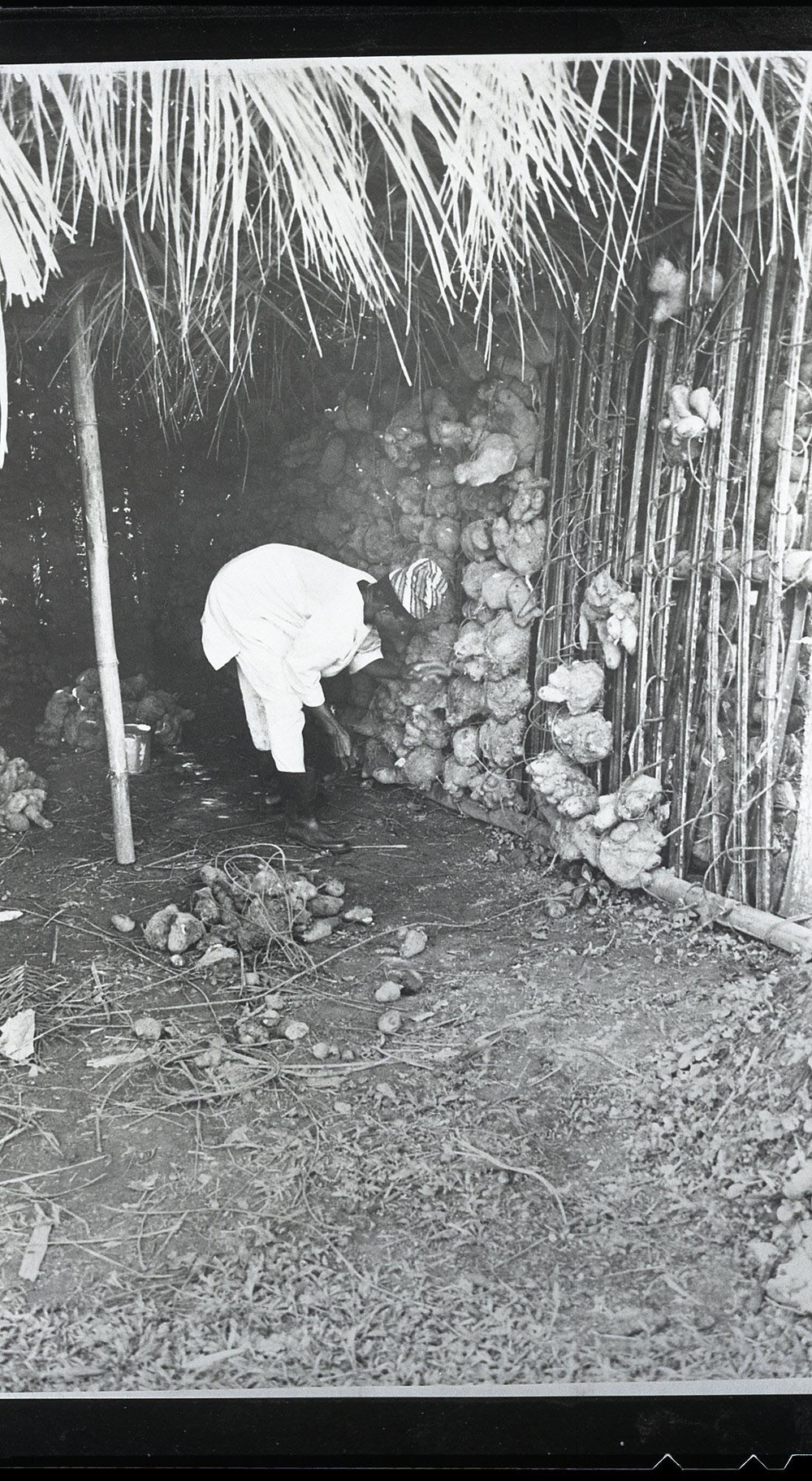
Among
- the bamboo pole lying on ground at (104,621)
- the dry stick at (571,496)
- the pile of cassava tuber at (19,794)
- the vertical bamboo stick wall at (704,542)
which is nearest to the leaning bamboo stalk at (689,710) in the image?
the vertical bamboo stick wall at (704,542)

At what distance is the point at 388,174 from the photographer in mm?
1687

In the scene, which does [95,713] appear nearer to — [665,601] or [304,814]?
[304,814]

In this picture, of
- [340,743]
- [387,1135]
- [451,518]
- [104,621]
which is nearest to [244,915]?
[340,743]

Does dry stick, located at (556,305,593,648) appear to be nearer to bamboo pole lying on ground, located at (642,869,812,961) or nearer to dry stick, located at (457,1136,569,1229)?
bamboo pole lying on ground, located at (642,869,812,961)

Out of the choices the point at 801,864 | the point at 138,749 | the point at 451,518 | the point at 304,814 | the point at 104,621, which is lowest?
the point at 801,864

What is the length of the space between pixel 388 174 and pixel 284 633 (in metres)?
0.92

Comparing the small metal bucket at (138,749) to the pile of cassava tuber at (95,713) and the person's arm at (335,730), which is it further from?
the person's arm at (335,730)

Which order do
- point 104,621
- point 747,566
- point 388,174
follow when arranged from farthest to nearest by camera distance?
point 104,621, point 747,566, point 388,174

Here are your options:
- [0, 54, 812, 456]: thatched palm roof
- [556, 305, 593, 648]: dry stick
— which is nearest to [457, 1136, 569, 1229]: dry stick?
[556, 305, 593, 648]: dry stick

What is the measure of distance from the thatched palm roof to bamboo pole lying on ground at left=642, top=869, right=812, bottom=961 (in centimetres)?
122

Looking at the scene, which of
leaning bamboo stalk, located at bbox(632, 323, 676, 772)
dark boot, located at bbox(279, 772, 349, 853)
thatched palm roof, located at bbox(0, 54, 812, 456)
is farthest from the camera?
dark boot, located at bbox(279, 772, 349, 853)

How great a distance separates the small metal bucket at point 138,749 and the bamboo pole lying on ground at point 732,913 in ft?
3.69

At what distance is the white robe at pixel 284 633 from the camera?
1836 mm

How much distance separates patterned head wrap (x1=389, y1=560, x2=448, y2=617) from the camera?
186 cm
